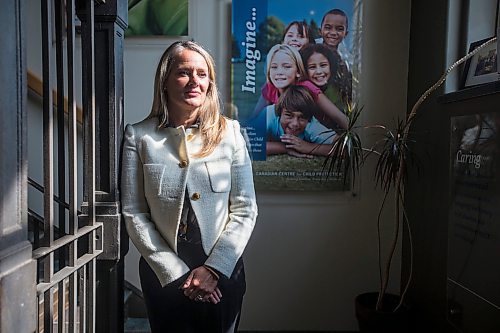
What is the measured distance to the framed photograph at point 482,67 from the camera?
2.15 meters

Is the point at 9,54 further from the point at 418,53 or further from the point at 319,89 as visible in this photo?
the point at 418,53

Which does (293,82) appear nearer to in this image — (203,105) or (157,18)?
(157,18)

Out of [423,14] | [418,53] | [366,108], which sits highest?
[423,14]

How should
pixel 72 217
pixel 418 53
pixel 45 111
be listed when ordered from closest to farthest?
pixel 45 111 < pixel 72 217 < pixel 418 53

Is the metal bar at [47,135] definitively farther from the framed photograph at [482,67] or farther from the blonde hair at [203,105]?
the framed photograph at [482,67]

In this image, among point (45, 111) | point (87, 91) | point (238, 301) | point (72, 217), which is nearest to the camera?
point (45, 111)

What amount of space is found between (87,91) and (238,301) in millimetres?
811

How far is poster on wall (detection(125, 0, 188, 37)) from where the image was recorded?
282 cm

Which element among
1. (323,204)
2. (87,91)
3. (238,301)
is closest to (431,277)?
(323,204)

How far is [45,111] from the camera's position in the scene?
3.55 ft

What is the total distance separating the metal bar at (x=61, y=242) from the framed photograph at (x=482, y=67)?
6.01 feet

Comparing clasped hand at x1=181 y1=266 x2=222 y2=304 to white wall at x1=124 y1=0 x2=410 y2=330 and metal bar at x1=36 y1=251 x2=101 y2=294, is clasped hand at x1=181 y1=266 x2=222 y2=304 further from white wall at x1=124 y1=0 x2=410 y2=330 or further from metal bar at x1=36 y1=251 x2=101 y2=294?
white wall at x1=124 y1=0 x2=410 y2=330

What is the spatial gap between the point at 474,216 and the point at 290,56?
1411mm

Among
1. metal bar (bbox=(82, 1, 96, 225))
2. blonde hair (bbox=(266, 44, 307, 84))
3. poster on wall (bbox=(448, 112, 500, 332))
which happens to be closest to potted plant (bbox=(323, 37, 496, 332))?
poster on wall (bbox=(448, 112, 500, 332))
